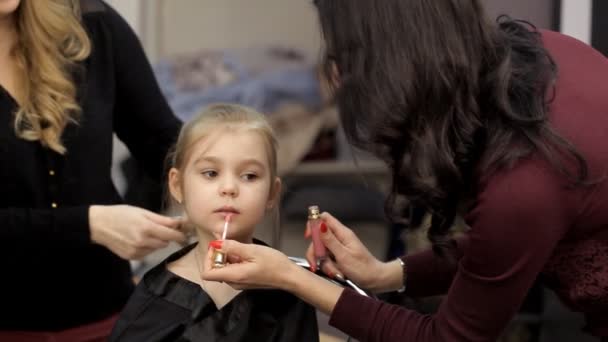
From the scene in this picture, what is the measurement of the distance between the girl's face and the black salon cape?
0.36 ft

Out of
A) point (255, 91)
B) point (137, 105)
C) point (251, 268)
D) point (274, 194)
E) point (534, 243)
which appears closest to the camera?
point (534, 243)

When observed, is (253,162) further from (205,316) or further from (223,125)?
(205,316)

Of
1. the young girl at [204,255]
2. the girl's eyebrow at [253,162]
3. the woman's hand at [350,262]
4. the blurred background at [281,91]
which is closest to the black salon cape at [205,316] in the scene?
the young girl at [204,255]

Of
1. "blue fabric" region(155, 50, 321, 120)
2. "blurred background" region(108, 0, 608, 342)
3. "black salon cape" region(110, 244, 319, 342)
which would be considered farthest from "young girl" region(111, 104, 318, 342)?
"blue fabric" region(155, 50, 321, 120)

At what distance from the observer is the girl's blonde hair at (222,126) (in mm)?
1331

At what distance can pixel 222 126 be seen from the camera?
1.33 m

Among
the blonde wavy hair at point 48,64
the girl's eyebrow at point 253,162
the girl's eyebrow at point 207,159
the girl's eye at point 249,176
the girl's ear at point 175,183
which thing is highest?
the blonde wavy hair at point 48,64

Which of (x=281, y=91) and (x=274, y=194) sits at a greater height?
(x=274, y=194)

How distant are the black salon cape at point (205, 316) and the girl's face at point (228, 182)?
0.36ft

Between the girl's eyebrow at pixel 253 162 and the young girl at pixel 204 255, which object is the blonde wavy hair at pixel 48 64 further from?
the girl's eyebrow at pixel 253 162

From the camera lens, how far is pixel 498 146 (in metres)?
1.04

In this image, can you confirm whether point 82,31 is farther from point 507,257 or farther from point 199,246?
point 507,257

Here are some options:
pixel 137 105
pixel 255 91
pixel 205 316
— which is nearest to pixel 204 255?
pixel 205 316

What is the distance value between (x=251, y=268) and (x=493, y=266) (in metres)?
0.34
